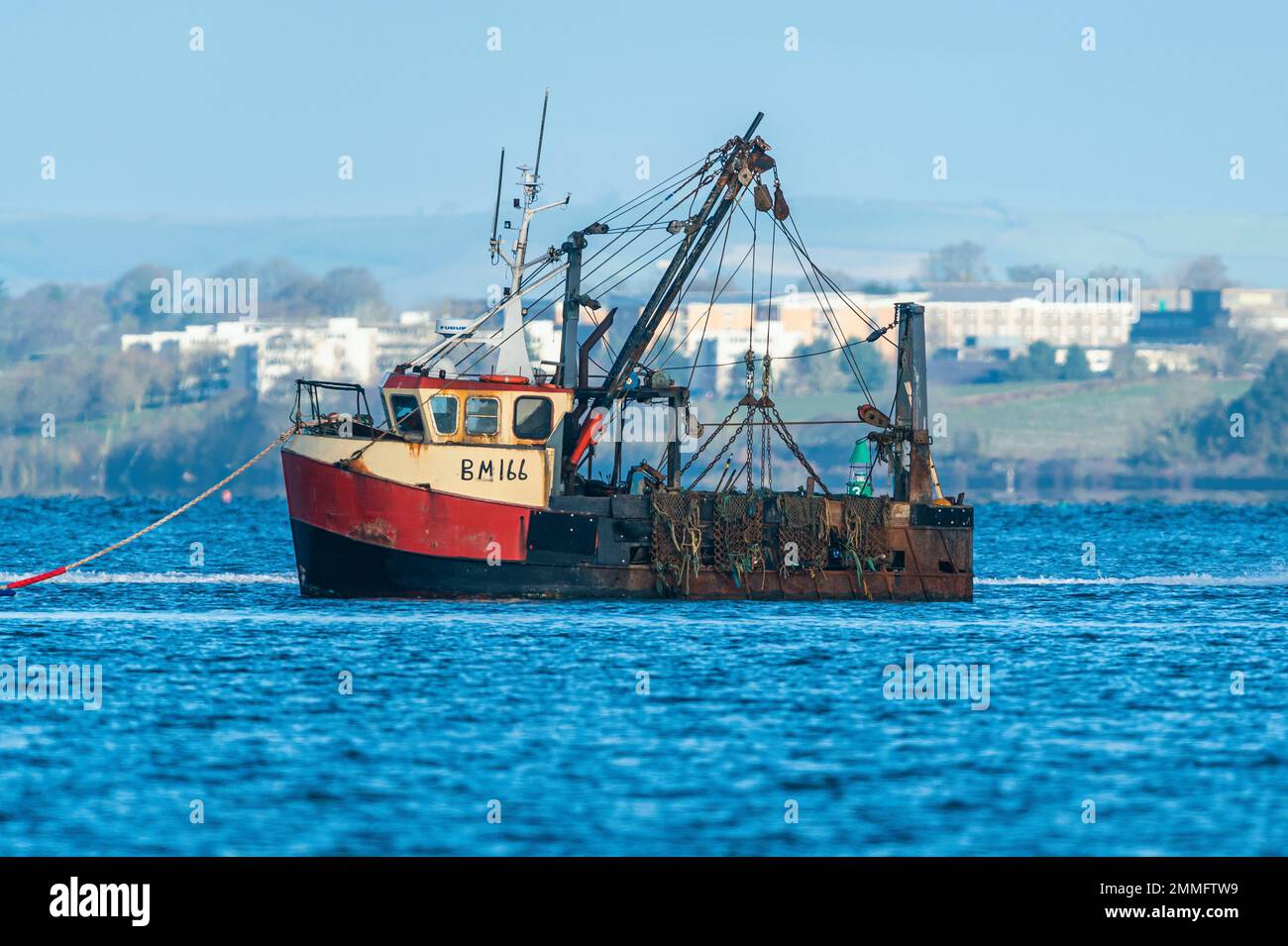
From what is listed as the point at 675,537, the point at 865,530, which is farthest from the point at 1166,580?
the point at 675,537

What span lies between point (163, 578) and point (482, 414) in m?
17.3

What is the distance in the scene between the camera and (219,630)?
41.6 metres

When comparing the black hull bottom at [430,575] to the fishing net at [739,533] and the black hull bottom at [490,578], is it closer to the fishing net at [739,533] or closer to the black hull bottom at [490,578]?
the black hull bottom at [490,578]

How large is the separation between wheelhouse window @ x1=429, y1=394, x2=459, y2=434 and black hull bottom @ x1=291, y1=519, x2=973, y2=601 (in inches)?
113

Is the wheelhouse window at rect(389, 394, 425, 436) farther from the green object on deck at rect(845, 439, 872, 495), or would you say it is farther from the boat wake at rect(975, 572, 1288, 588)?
the boat wake at rect(975, 572, 1288, 588)

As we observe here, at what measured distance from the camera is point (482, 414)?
44875 mm

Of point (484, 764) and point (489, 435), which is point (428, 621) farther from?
point (484, 764)

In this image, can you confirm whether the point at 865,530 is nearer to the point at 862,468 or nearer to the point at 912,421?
the point at 912,421

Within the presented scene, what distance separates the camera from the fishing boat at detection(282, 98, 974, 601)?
145ft

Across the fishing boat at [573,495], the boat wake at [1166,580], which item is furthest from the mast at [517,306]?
the boat wake at [1166,580]

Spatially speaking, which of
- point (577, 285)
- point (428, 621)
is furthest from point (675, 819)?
point (577, 285)

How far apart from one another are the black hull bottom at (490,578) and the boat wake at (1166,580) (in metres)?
15.7

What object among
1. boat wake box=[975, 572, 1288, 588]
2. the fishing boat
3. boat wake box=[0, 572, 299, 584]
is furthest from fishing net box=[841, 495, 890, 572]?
boat wake box=[0, 572, 299, 584]
